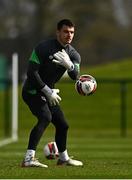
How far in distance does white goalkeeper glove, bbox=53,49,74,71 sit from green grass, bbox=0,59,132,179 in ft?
4.73

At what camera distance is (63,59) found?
42.2ft

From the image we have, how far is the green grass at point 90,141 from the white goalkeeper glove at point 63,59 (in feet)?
4.73

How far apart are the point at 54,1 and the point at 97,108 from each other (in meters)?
28.9

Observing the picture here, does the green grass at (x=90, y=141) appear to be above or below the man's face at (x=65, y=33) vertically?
below

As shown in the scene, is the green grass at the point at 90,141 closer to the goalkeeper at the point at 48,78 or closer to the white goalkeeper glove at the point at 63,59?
the goalkeeper at the point at 48,78

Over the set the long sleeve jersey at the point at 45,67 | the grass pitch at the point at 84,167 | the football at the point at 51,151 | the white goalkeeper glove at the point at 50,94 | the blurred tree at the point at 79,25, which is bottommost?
the grass pitch at the point at 84,167

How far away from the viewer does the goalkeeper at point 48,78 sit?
12.8 m

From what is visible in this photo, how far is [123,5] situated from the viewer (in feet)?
225

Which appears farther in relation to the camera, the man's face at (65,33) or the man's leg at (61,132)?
the man's leg at (61,132)

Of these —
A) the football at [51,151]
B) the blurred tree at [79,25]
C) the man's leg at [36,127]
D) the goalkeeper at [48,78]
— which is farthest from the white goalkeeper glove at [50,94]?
the blurred tree at [79,25]

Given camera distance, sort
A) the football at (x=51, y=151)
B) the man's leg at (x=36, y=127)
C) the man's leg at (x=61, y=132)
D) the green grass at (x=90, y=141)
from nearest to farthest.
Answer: the green grass at (x=90, y=141), the man's leg at (x=36, y=127), the man's leg at (x=61, y=132), the football at (x=51, y=151)

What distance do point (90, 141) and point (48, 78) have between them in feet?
33.7

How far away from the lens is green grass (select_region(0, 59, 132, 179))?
12211mm

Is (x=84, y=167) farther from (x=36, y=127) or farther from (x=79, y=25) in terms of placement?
(x=79, y=25)
